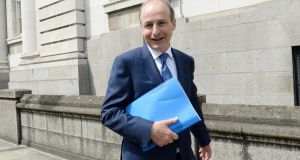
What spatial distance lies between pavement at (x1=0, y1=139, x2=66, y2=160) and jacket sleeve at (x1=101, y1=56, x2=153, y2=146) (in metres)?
4.91

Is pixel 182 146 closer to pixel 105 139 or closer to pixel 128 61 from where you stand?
pixel 128 61

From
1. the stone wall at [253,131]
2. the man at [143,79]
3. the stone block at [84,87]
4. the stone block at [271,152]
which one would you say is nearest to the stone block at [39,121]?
the stone block at [84,87]

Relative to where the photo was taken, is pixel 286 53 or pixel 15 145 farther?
pixel 15 145

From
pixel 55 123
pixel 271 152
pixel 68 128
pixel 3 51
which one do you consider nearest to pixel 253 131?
pixel 271 152

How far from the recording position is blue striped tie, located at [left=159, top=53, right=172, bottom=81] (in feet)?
7.08

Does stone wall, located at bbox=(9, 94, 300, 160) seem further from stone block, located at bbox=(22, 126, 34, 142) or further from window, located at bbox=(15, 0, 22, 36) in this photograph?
window, located at bbox=(15, 0, 22, 36)

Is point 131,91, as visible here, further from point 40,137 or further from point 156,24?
point 40,137

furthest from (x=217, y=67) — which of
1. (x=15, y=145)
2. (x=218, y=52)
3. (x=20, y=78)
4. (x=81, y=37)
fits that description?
(x=20, y=78)

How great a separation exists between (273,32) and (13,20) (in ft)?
49.7

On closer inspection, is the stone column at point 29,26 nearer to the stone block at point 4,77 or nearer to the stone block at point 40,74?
the stone block at point 40,74

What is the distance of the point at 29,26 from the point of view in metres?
15.0

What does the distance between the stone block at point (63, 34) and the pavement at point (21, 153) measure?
186 inches

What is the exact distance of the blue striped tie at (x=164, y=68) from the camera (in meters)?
2.16

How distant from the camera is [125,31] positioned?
10312 millimetres
